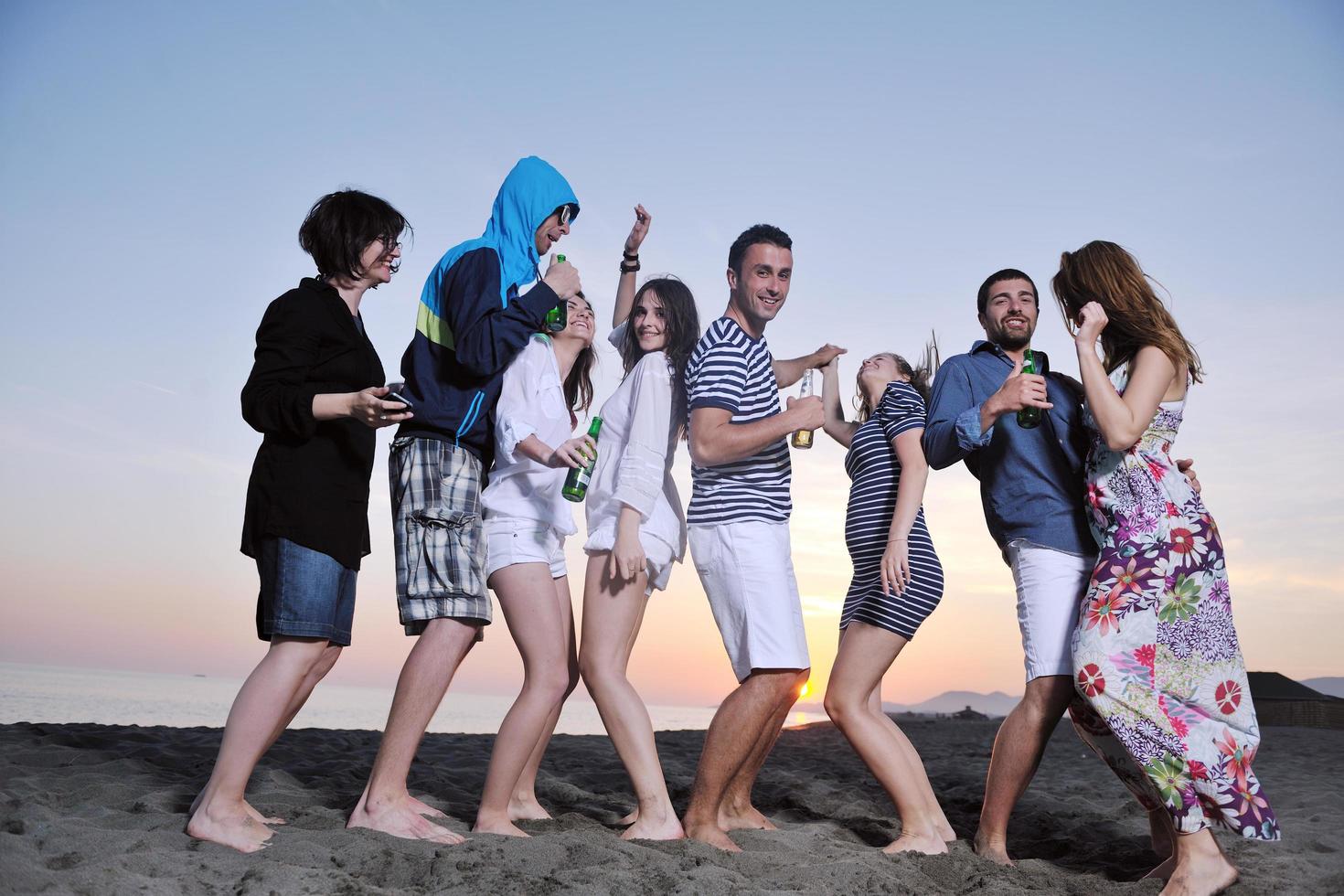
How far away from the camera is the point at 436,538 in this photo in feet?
10.9

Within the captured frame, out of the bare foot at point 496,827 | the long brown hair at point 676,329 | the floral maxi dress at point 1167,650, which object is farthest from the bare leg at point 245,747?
the floral maxi dress at point 1167,650

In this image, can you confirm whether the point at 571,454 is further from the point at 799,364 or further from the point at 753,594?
the point at 799,364

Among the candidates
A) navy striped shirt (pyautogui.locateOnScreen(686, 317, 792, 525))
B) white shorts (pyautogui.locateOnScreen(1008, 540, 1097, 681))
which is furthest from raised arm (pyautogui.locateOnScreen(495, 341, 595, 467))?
white shorts (pyautogui.locateOnScreen(1008, 540, 1097, 681))

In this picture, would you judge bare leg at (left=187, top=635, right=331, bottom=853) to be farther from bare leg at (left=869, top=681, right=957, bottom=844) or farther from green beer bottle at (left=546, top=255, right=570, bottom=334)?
bare leg at (left=869, top=681, right=957, bottom=844)

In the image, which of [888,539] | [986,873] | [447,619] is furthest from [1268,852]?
[447,619]

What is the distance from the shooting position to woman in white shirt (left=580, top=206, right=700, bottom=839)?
3.41 meters

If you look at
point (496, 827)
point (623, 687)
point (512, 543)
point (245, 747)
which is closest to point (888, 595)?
point (623, 687)

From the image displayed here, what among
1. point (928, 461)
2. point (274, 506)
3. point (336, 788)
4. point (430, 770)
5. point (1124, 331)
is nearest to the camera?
point (274, 506)

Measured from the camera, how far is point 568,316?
381 centimetres

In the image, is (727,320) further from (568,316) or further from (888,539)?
(888,539)

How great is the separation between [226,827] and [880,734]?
2090 mm

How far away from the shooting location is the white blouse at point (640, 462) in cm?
347

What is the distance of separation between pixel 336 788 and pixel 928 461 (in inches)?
111

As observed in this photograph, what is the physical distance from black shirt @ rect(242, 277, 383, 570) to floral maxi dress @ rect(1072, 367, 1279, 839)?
2.32m
